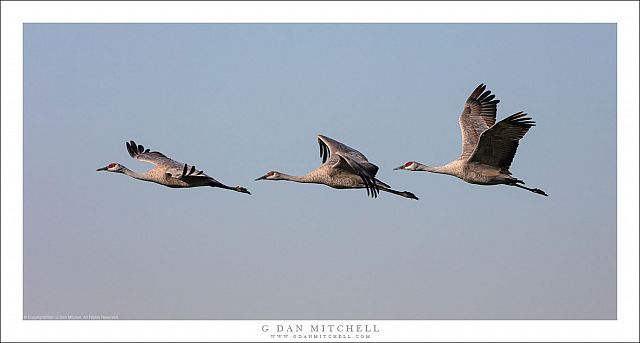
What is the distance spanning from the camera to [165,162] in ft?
75.6

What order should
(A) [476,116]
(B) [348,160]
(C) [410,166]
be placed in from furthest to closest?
(A) [476,116]
(C) [410,166]
(B) [348,160]

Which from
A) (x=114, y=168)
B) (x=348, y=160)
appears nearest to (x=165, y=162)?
(x=114, y=168)

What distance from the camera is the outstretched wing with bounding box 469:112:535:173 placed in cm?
2097

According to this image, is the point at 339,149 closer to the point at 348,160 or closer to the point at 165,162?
the point at 348,160

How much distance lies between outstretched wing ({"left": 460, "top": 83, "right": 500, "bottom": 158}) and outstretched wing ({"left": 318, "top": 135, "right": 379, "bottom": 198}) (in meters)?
2.28

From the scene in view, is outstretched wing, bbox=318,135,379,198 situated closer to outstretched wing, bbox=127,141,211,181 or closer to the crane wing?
the crane wing

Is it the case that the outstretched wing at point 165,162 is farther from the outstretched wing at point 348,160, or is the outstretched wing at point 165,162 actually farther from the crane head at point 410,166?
the crane head at point 410,166

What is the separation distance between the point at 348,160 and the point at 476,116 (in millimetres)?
3717

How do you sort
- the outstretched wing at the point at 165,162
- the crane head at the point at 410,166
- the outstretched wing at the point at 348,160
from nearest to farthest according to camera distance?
the outstretched wing at the point at 348,160 → the outstretched wing at the point at 165,162 → the crane head at the point at 410,166

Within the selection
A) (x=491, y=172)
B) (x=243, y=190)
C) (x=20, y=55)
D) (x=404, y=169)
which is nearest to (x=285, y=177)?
(x=243, y=190)

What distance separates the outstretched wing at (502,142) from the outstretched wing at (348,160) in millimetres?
1962

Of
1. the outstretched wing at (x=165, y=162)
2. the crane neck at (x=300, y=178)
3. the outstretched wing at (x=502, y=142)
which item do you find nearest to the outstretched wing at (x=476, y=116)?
the outstretched wing at (x=502, y=142)

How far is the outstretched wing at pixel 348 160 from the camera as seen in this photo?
20.4 meters

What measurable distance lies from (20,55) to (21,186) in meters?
2.60
